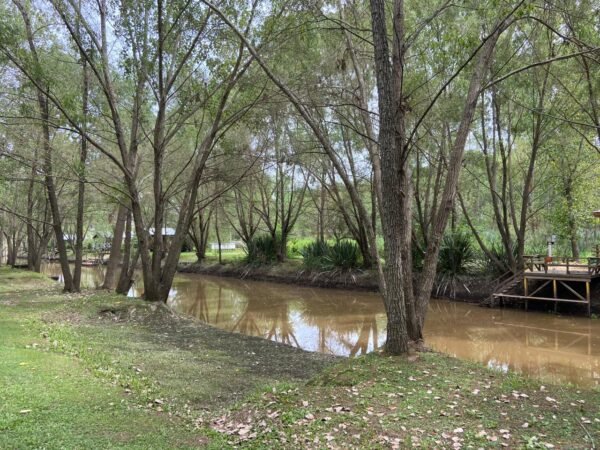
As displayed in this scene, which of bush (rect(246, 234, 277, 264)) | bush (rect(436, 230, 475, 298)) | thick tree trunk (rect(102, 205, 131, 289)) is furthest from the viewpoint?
bush (rect(246, 234, 277, 264))

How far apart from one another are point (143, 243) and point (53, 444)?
8549 mm

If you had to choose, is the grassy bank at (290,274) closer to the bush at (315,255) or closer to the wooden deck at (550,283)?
the bush at (315,255)

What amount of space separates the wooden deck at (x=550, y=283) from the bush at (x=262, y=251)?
46.3 ft

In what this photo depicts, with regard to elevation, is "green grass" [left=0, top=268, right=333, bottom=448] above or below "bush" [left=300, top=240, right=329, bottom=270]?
below

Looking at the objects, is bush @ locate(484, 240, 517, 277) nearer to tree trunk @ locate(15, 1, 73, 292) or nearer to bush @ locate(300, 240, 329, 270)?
bush @ locate(300, 240, 329, 270)

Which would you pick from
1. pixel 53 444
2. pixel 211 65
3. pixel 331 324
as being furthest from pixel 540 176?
pixel 53 444

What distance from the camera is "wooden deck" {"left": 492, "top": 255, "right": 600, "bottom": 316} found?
1402 cm

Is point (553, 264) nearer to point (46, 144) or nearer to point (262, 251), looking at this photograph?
point (46, 144)

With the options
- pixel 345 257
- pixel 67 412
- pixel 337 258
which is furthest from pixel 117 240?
pixel 345 257

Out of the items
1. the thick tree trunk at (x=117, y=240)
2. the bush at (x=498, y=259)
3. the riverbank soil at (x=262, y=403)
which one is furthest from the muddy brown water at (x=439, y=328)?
the riverbank soil at (x=262, y=403)

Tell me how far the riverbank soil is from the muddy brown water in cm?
370

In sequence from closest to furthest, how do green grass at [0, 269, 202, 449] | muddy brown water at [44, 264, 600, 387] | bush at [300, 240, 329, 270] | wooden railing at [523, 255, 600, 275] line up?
green grass at [0, 269, 202, 449], muddy brown water at [44, 264, 600, 387], wooden railing at [523, 255, 600, 275], bush at [300, 240, 329, 270]

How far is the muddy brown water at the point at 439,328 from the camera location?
32.0 ft

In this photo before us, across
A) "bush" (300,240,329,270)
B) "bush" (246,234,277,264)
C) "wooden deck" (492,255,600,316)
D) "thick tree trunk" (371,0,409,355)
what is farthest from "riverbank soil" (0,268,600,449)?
"bush" (246,234,277,264)
